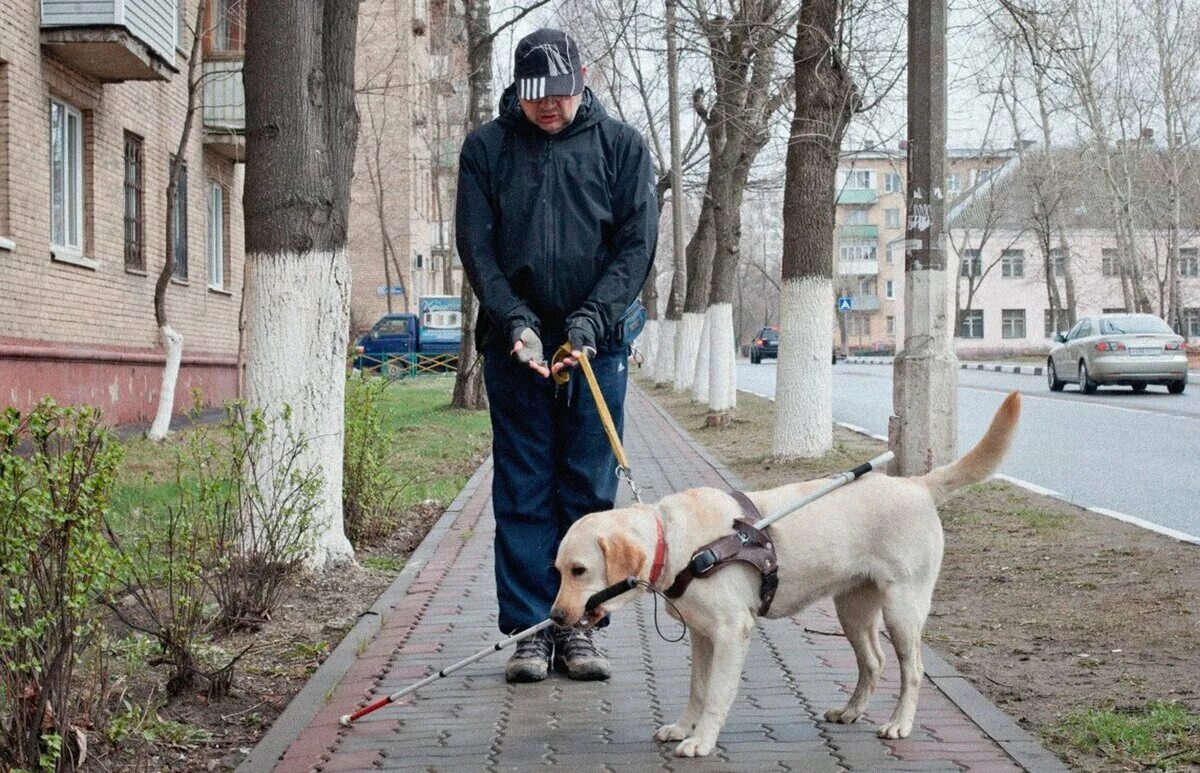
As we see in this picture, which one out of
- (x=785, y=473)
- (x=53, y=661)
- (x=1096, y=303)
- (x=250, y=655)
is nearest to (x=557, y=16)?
(x=785, y=473)

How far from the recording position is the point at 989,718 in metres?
4.80

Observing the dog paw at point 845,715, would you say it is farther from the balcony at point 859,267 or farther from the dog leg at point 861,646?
the balcony at point 859,267

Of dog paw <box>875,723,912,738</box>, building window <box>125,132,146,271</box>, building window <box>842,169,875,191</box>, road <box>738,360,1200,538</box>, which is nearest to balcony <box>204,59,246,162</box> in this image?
building window <box>125,132,146,271</box>

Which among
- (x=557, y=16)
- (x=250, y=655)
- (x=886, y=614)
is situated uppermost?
(x=557, y=16)

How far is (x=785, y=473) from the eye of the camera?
43.5 ft

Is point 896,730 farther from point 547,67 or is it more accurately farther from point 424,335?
point 424,335

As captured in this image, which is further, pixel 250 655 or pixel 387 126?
pixel 387 126

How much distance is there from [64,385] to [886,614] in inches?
552

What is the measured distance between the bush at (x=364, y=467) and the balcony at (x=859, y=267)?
328 ft

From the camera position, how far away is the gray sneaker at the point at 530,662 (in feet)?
17.7

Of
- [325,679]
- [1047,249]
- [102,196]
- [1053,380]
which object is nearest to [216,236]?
[102,196]

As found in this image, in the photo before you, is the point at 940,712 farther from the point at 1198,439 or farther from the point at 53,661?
the point at 1198,439

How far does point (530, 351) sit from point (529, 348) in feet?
0.04

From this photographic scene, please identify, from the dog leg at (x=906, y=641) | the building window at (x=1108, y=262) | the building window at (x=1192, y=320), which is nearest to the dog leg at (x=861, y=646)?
the dog leg at (x=906, y=641)
